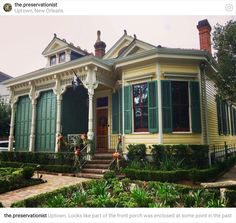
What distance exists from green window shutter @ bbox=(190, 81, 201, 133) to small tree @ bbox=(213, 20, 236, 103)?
85 centimetres

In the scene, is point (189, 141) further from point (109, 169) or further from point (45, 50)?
point (45, 50)

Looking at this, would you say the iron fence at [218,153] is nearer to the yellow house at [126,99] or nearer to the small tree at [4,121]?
the yellow house at [126,99]

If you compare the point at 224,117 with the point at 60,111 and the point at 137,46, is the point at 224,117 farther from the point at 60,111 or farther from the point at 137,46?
the point at 60,111

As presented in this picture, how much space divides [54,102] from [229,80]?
7128 millimetres

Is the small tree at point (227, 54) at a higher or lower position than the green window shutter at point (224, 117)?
higher

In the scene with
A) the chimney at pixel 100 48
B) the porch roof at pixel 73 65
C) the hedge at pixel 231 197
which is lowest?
the hedge at pixel 231 197

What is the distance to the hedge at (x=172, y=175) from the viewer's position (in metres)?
6.12

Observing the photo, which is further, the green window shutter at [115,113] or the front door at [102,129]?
the front door at [102,129]

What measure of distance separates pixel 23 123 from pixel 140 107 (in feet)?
21.4

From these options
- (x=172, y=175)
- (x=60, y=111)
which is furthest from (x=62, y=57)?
(x=172, y=175)

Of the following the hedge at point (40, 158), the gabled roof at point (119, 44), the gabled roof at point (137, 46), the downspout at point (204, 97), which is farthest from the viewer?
the gabled roof at point (119, 44)

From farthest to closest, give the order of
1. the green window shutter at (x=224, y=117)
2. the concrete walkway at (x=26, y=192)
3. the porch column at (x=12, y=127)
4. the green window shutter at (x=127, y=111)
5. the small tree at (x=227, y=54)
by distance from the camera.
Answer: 1. the porch column at (x=12, y=127)
2. the green window shutter at (x=224, y=117)
3. the green window shutter at (x=127, y=111)
4. the small tree at (x=227, y=54)
5. the concrete walkway at (x=26, y=192)

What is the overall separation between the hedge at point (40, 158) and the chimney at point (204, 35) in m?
7.92
